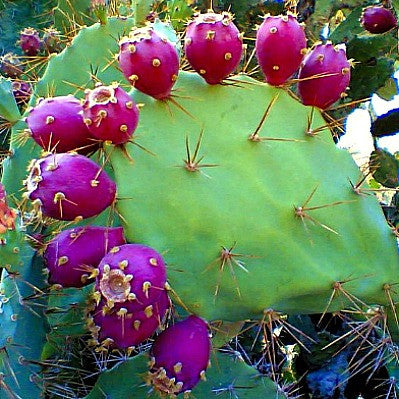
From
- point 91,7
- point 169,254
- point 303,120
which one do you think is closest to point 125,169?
point 169,254

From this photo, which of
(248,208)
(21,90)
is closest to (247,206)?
(248,208)

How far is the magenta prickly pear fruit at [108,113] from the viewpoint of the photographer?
951 millimetres

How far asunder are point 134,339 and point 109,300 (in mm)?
105

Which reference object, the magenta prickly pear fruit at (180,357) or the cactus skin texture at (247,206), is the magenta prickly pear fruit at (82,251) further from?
the magenta prickly pear fruit at (180,357)

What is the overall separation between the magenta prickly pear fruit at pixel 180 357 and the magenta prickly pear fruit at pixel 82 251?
0.15 m

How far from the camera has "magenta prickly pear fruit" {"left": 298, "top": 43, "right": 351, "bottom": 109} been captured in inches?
46.4

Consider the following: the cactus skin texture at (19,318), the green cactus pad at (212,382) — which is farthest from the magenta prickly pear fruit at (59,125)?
the green cactus pad at (212,382)

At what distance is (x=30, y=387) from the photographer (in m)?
1.16

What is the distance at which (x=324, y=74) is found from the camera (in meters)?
1.18

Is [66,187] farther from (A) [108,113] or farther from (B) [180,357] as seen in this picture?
(B) [180,357]

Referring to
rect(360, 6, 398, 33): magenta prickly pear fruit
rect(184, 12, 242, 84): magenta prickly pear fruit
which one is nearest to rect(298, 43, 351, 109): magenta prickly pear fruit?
rect(184, 12, 242, 84): magenta prickly pear fruit

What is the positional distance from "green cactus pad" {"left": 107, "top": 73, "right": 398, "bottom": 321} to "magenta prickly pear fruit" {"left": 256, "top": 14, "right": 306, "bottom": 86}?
4 cm

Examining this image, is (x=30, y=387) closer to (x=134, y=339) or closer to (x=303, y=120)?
(x=134, y=339)

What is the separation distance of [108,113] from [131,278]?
0.77 feet
